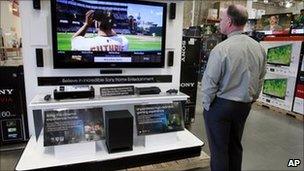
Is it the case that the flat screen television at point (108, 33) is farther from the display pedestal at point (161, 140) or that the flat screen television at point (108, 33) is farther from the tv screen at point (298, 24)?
the tv screen at point (298, 24)

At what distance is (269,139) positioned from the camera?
3.74m

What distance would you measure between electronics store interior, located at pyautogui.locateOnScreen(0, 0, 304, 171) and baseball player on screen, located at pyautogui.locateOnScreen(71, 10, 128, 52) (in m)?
0.01

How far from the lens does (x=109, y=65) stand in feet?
9.26

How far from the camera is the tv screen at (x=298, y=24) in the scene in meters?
4.80

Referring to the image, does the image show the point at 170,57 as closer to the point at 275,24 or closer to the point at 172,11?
→ the point at 172,11

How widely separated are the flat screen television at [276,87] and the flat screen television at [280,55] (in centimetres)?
40

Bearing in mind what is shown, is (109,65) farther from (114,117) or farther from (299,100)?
(299,100)

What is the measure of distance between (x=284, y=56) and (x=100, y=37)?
14.0 feet

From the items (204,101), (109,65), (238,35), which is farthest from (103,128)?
(238,35)

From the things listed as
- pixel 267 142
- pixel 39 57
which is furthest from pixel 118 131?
pixel 267 142

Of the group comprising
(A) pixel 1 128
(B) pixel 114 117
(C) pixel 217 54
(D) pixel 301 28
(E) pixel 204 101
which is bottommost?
(A) pixel 1 128

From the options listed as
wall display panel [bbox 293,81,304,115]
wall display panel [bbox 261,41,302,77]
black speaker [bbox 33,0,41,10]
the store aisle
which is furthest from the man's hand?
wall display panel [bbox 293,81,304,115]

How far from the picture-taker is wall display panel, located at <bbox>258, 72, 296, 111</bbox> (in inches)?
197

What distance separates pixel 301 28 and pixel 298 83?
3.69ft
